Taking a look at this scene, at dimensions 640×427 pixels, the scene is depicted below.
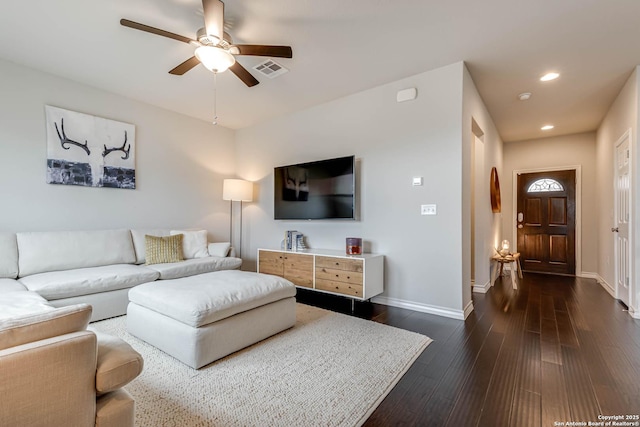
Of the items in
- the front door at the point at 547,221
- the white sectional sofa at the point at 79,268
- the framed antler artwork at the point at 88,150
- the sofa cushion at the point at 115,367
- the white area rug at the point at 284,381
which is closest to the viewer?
the sofa cushion at the point at 115,367

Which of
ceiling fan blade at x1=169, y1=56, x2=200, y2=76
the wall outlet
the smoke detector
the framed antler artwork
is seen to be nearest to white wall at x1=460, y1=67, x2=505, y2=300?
the wall outlet

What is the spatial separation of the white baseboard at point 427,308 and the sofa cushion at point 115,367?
9.14 feet

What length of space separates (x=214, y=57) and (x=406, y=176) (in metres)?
2.25

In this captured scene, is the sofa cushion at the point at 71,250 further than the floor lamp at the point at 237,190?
No

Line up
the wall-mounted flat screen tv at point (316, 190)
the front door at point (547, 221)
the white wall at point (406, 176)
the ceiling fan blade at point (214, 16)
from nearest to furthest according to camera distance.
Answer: the ceiling fan blade at point (214, 16) → the white wall at point (406, 176) → the wall-mounted flat screen tv at point (316, 190) → the front door at point (547, 221)

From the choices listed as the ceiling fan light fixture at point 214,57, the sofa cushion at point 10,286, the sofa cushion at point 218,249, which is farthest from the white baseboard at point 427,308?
the sofa cushion at point 10,286

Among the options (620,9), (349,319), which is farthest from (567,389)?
(620,9)

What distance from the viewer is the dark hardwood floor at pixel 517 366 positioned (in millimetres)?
1522

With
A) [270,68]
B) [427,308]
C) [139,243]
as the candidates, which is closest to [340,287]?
[427,308]

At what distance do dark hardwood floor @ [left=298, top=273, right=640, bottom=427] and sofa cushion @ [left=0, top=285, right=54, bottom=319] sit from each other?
217 cm

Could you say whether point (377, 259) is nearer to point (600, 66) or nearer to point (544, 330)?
point (544, 330)

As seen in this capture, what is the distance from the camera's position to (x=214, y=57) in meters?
2.20

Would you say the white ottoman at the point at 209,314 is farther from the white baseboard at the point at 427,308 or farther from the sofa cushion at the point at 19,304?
the white baseboard at the point at 427,308

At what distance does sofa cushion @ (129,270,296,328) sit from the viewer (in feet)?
6.36
